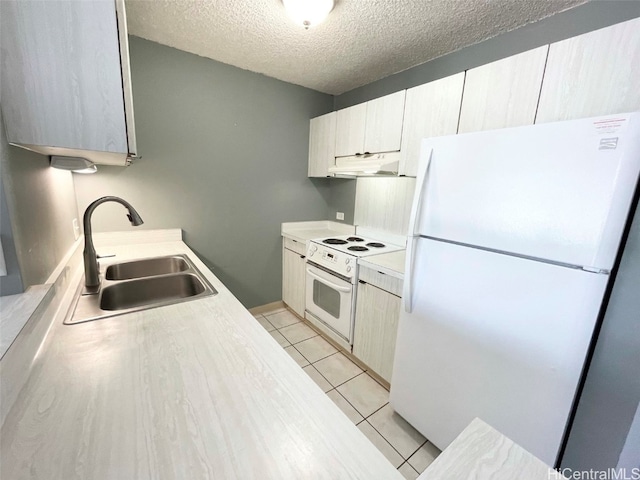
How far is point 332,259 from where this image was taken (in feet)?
7.19

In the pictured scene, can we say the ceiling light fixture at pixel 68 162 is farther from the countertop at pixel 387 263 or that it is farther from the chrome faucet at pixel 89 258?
the countertop at pixel 387 263

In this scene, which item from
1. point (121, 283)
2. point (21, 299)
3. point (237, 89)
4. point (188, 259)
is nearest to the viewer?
point (21, 299)

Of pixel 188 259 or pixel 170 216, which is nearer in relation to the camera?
pixel 188 259

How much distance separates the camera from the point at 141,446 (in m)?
0.52

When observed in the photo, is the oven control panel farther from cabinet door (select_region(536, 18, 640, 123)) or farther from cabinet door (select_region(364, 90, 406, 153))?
cabinet door (select_region(536, 18, 640, 123))

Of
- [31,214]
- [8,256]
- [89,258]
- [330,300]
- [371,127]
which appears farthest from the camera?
[330,300]

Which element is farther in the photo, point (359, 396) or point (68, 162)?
point (359, 396)

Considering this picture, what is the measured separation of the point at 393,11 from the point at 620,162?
1.40 metres

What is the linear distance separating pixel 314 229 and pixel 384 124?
1.45m

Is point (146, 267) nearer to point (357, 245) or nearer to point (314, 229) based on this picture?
point (357, 245)

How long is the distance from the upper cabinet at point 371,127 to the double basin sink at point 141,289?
5.37ft

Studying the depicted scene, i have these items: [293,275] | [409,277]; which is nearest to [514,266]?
[409,277]

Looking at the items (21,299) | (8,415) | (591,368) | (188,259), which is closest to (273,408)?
(8,415)

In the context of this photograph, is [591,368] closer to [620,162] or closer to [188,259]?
[620,162]
